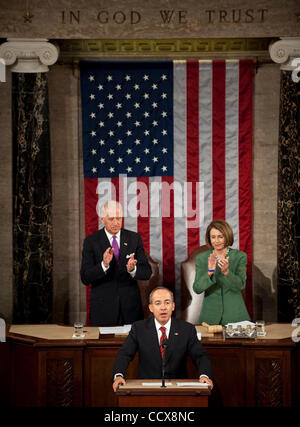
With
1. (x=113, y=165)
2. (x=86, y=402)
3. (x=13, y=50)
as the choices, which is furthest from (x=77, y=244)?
(x=86, y=402)

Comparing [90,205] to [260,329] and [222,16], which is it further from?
[260,329]

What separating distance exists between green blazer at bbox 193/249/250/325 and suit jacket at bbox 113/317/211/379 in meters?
1.03

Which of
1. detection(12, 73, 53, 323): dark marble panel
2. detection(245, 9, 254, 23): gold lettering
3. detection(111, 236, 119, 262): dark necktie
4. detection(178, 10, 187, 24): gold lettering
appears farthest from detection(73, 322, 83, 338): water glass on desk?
detection(245, 9, 254, 23): gold lettering

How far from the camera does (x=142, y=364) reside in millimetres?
4898

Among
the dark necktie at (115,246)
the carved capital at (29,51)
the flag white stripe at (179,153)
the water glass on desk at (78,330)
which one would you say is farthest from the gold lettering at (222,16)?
the water glass on desk at (78,330)

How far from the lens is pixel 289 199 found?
7.69m

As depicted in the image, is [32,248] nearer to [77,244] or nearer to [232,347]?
[77,244]

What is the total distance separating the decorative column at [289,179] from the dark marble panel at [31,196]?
2883 millimetres

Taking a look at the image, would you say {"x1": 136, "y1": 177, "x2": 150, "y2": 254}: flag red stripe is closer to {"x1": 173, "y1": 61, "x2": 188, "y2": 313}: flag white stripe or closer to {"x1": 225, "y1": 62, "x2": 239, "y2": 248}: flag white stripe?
{"x1": 173, "y1": 61, "x2": 188, "y2": 313}: flag white stripe

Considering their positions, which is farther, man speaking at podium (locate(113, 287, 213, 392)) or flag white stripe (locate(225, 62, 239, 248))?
flag white stripe (locate(225, 62, 239, 248))

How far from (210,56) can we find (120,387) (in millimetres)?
5112

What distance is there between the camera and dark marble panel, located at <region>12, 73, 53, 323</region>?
768cm

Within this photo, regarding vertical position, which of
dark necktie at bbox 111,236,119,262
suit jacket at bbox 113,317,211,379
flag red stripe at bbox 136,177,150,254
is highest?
flag red stripe at bbox 136,177,150,254

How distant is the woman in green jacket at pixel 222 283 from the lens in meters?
5.90
